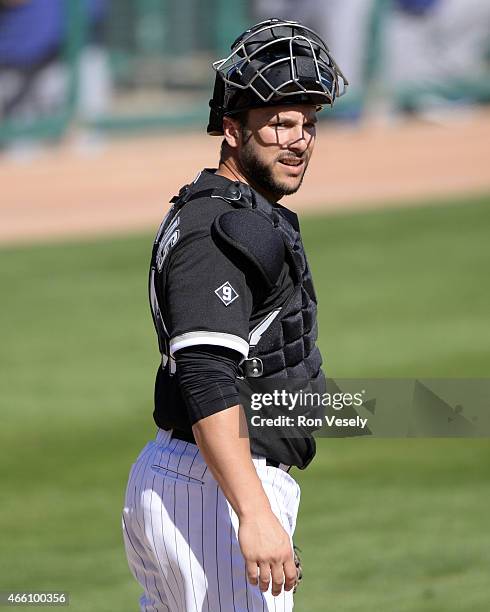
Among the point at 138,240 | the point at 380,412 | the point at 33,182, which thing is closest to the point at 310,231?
the point at 138,240

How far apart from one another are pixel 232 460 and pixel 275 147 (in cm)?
89

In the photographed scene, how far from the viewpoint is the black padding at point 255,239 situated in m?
3.20

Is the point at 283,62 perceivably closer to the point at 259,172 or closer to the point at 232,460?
the point at 259,172

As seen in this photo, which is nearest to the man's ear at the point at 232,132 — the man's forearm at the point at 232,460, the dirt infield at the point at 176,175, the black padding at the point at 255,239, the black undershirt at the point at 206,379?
the black padding at the point at 255,239

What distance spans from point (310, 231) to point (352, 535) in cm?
796

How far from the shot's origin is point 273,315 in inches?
133

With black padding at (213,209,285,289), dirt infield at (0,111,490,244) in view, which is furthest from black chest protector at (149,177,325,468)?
dirt infield at (0,111,490,244)

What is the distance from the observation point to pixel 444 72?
801 inches

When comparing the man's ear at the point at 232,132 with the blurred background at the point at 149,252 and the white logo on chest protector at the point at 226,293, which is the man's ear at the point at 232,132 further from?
the blurred background at the point at 149,252

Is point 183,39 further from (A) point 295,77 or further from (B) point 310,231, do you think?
(A) point 295,77

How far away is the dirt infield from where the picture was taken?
15016mm

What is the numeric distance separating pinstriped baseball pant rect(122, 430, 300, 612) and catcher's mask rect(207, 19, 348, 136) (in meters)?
0.96

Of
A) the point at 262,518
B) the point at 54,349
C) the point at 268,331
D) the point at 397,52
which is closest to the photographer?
the point at 262,518

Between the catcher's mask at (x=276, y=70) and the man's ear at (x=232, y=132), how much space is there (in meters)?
0.02
